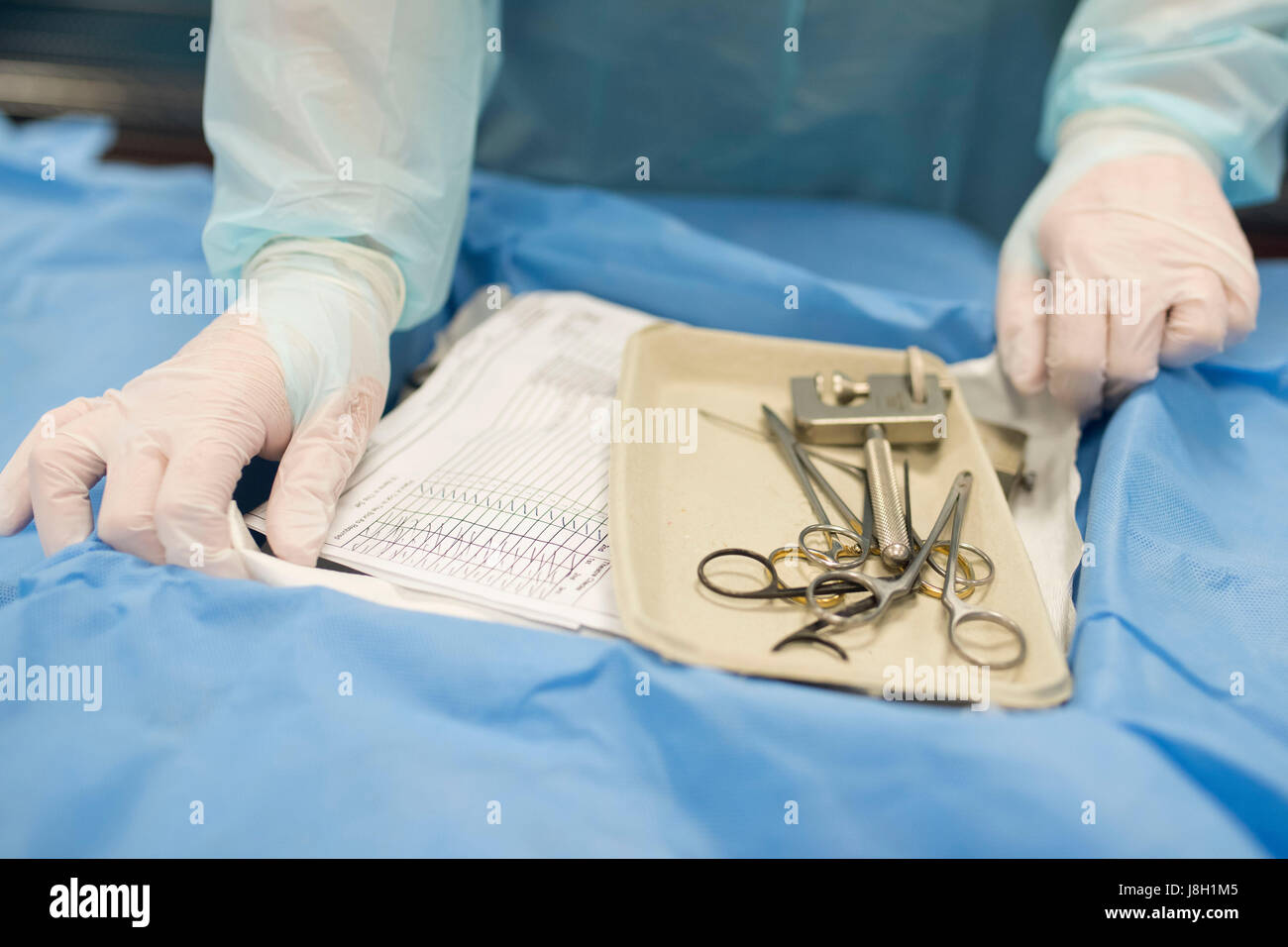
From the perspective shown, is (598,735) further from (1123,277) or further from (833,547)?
(1123,277)

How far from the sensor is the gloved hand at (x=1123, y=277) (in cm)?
90

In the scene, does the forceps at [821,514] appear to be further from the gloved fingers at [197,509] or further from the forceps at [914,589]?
the gloved fingers at [197,509]

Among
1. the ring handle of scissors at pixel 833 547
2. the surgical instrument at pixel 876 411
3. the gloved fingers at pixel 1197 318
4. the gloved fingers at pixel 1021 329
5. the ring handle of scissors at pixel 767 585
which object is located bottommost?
the ring handle of scissors at pixel 767 585

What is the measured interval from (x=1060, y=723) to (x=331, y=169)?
31.7 inches

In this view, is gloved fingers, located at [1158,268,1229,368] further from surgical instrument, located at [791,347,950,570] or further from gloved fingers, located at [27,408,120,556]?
gloved fingers, located at [27,408,120,556]

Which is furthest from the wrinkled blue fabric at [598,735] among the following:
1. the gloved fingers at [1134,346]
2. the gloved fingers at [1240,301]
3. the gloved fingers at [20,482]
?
the gloved fingers at [1240,301]

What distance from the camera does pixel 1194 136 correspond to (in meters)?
1.08

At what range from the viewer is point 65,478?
72cm

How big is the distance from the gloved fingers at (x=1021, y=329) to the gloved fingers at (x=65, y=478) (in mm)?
851

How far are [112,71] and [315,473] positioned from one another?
173 centimetres

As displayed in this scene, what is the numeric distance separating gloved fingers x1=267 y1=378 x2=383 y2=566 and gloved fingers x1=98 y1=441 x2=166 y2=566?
0.27 ft

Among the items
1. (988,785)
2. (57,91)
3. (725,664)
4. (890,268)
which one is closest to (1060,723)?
(988,785)

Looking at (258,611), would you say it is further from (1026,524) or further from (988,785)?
(1026,524)

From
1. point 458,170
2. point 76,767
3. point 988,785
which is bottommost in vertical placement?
point 76,767
